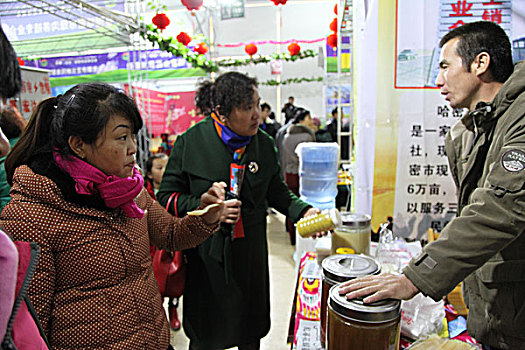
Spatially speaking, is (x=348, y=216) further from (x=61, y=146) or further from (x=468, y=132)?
(x=61, y=146)

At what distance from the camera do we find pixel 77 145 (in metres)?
0.97

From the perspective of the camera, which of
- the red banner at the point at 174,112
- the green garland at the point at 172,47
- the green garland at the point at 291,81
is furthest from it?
the green garland at the point at 291,81

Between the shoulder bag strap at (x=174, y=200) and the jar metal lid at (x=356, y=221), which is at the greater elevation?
the shoulder bag strap at (x=174, y=200)

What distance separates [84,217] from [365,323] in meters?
0.78

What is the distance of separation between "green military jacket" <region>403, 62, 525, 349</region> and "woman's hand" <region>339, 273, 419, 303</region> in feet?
0.15

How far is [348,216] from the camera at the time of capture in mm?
1495

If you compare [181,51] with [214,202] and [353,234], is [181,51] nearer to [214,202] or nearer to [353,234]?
[214,202]

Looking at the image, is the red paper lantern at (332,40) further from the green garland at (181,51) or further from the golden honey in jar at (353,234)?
the golden honey in jar at (353,234)

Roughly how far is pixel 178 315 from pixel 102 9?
9.90 feet

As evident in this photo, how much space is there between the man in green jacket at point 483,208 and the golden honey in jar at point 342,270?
68 mm

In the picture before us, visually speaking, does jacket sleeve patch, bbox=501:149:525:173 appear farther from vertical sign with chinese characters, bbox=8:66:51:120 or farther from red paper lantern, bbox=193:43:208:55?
red paper lantern, bbox=193:43:208:55

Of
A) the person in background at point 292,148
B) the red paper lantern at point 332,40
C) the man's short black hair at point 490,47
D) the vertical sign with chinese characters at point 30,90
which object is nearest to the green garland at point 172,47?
the vertical sign with chinese characters at point 30,90

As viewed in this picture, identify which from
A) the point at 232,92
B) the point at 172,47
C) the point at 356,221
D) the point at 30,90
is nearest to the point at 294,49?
the point at 172,47

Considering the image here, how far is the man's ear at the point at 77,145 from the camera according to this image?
3.14ft
